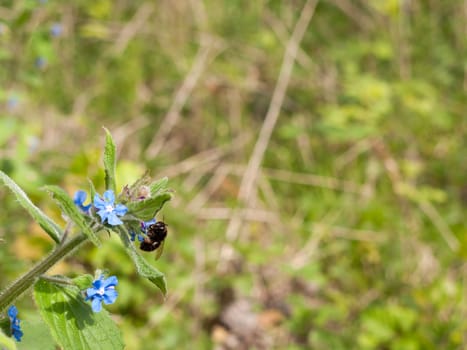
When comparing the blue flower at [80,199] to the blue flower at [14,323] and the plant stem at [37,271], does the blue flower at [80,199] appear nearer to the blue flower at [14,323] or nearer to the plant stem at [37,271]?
the plant stem at [37,271]

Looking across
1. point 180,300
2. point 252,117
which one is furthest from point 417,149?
point 180,300

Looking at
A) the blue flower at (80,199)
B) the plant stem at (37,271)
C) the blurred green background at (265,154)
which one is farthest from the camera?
the blurred green background at (265,154)

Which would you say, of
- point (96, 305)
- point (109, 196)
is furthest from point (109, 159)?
point (96, 305)

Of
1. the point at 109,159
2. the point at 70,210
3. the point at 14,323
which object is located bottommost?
the point at 14,323

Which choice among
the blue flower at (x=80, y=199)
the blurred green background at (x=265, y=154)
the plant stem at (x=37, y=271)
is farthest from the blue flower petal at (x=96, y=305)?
the blurred green background at (x=265, y=154)

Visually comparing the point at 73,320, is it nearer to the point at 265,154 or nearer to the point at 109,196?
the point at 109,196

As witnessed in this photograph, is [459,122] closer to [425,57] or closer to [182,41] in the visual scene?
[425,57]
